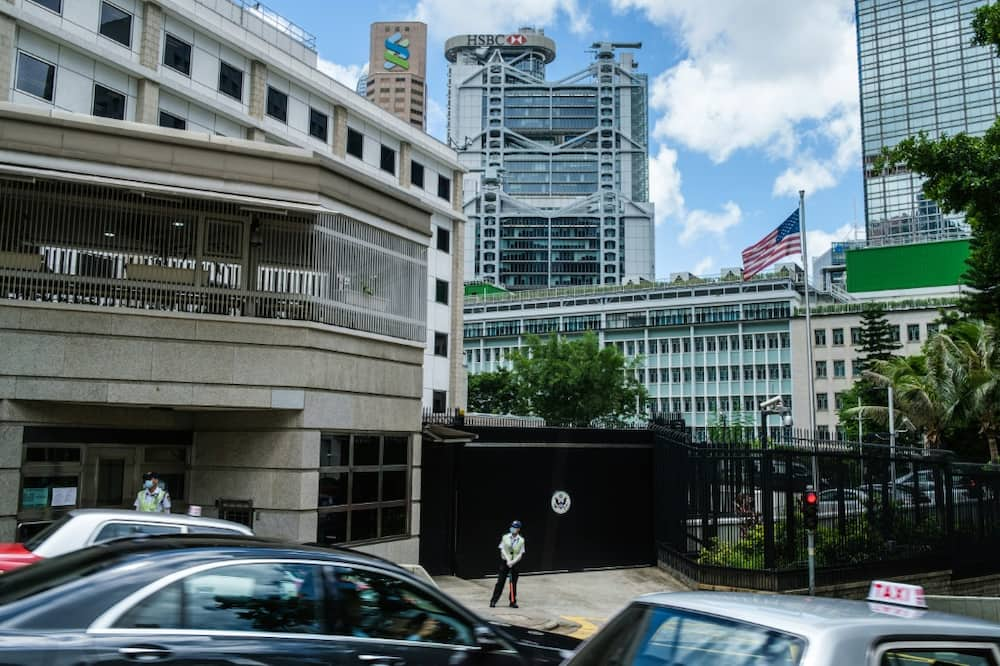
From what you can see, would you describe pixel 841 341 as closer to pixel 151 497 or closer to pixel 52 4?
pixel 52 4

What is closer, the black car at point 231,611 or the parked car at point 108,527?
the black car at point 231,611

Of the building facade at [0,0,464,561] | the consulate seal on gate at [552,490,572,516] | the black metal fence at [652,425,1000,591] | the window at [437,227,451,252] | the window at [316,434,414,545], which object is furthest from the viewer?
the window at [437,227,451,252]

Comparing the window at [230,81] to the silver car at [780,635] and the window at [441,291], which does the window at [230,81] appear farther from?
the silver car at [780,635]

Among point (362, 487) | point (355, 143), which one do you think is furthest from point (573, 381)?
point (362, 487)

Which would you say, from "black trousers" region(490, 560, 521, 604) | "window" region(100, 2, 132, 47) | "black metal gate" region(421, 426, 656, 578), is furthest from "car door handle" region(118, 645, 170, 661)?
"window" region(100, 2, 132, 47)

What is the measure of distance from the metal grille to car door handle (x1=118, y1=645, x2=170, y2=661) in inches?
405

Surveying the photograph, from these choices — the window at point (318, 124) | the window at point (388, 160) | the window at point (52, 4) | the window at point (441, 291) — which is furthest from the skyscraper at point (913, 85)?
the window at point (52, 4)

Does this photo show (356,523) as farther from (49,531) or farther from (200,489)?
(49,531)

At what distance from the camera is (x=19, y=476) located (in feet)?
42.4

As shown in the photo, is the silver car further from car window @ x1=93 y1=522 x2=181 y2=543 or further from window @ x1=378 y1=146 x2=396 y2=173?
window @ x1=378 y1=146 x2=396 y2=173

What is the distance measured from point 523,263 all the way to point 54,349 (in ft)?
535

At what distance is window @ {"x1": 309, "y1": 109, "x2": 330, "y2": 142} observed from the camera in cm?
4219

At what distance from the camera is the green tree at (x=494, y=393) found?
74769mm

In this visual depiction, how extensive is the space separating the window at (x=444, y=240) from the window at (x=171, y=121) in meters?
17.2
